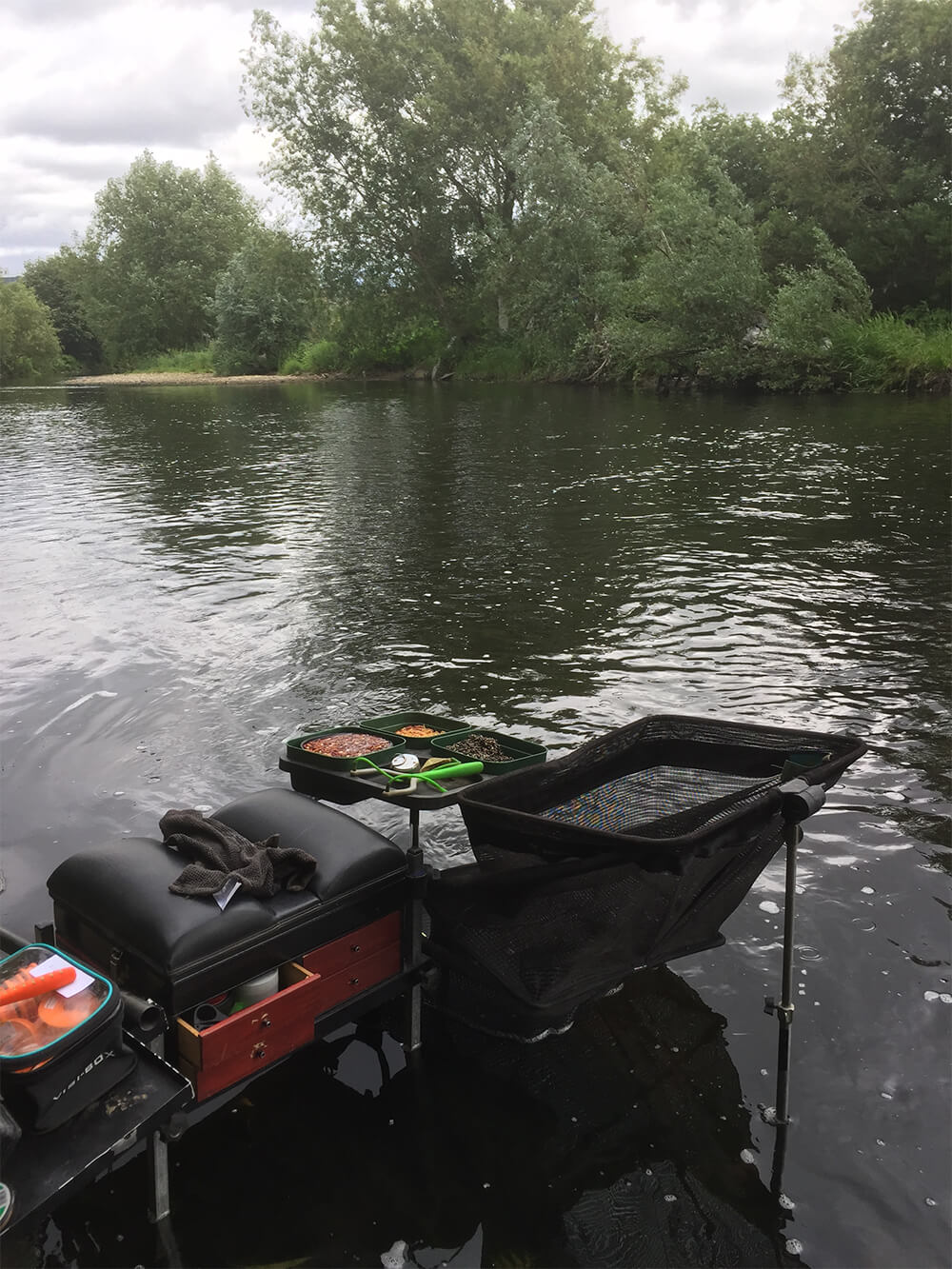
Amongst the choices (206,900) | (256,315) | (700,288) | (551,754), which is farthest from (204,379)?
(206,900)

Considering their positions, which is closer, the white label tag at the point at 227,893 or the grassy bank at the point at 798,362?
the white label tag at the point at 227,893

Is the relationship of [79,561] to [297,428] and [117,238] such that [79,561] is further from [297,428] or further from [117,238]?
[117,238]

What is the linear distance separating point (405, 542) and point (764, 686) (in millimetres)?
6352

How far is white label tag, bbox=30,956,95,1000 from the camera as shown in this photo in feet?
9.18

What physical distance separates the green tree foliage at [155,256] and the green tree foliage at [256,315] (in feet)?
50.8

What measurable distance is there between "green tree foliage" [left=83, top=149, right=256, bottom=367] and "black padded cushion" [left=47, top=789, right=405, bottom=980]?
77446 mm

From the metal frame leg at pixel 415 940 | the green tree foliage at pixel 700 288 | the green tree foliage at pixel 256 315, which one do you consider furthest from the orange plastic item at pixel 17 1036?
the green tree foliage at pixel 256 315

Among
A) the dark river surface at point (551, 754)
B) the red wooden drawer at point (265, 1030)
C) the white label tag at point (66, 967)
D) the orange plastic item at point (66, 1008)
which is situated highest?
the white label tag at point (66, 967)

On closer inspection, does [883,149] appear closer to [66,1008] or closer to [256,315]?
[256,315]

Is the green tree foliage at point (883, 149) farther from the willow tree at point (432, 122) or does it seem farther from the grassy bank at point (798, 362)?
the willow tree at point (432, 122)

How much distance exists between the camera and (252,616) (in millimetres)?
9375

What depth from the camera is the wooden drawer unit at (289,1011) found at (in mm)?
3057

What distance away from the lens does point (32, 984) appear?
280 cm

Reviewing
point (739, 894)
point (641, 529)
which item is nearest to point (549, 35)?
point (641, 529)
